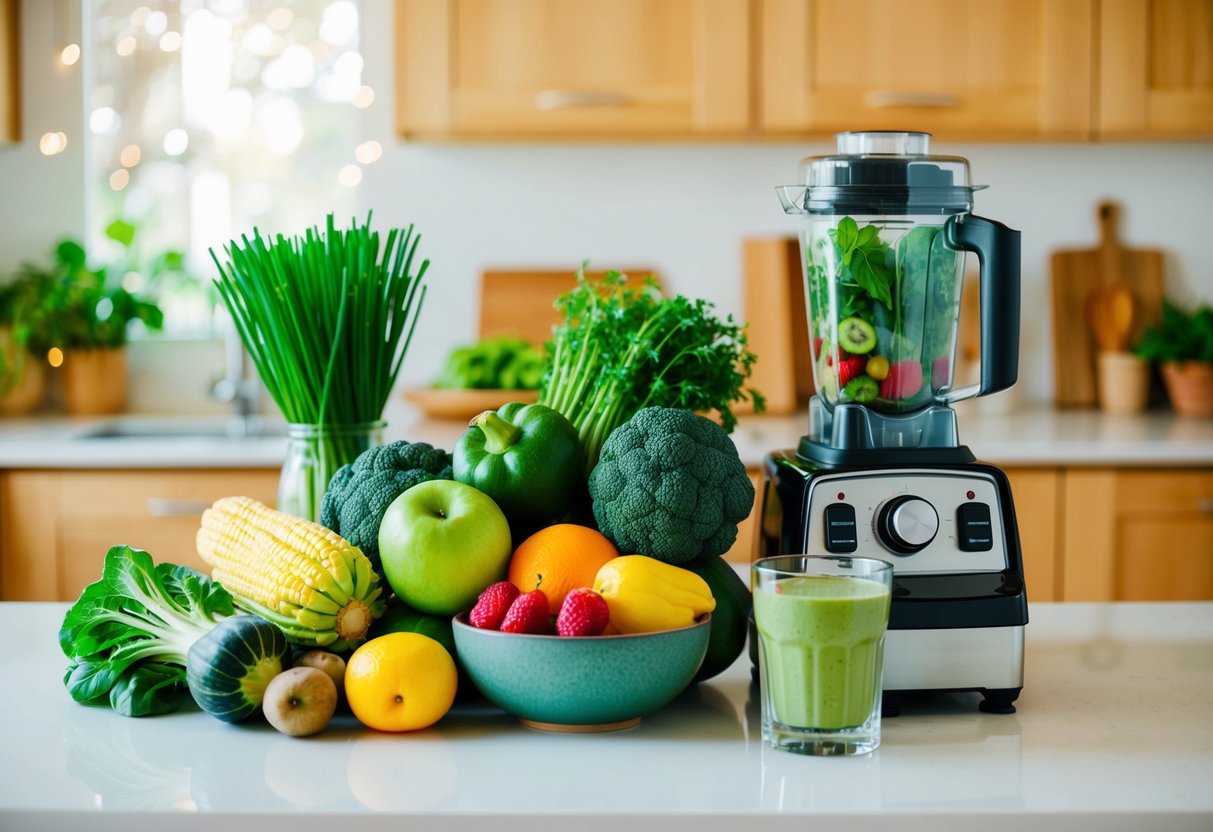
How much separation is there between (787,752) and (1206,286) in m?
2.76

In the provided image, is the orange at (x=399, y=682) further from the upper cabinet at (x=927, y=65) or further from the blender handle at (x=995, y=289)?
the upper cabinet at (x=927, y=65)

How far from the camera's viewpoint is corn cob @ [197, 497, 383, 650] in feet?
3.10

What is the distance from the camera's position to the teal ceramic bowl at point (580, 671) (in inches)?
34.9

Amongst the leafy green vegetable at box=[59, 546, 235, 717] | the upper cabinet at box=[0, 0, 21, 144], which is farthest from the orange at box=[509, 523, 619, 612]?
the upper cabinet at box=[0, 0, 21, 144]

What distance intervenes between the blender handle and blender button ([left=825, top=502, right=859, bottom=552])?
0.15 m

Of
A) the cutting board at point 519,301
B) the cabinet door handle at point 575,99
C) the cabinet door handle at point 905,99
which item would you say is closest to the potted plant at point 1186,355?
the cabinet door handle at point 905,99

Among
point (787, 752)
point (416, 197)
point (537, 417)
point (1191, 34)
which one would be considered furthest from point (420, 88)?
point (787, 752)

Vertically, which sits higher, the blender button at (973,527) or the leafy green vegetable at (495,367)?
the leafy green vegetable at (495,367)

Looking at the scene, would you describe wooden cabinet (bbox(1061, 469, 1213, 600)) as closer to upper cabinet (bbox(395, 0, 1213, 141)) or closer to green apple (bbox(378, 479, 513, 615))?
upper cabinet (bbox(395, 0, 1213, 141))

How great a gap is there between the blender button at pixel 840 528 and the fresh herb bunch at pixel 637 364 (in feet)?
0.59

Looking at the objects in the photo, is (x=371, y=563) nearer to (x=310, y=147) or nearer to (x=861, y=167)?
(x=861, y=167)

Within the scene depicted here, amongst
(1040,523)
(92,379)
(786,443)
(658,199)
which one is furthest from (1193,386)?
(92,379)

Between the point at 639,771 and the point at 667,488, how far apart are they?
0.71 feet

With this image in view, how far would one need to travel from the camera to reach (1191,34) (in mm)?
2850
